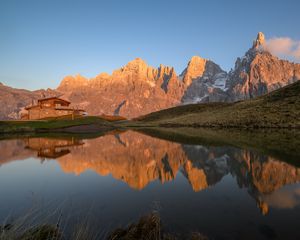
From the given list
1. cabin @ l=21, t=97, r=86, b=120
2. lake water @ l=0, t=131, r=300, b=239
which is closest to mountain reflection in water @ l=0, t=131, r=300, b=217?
lake water @ l=0, t=131, r=300, b=239

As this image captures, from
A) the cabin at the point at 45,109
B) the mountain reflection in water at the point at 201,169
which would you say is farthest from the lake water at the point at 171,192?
the cabin at the point at 45,109

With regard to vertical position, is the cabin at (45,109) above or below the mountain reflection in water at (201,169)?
above

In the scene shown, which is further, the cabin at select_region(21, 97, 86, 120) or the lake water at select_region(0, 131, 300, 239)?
the cabin at select_region(21, 97, 86, 120)

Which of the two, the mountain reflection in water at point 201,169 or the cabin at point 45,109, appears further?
the cabin at point 45,109

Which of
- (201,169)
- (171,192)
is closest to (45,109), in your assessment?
(201,169)

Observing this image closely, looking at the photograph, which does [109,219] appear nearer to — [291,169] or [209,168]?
[209,168]

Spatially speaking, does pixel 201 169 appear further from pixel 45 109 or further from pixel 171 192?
pixel 45 109

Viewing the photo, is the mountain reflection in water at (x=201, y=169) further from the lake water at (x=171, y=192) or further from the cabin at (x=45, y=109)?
the cabin at (x=45, y=109)

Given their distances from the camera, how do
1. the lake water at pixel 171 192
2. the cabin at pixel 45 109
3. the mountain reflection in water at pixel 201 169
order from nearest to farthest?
the lake water at pixel 171 192 → the mountain reflection in water at pixel 201 169 → the cabin at pixel 45 109

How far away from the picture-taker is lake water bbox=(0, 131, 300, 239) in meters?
8.77

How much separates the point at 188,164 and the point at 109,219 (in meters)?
11.2

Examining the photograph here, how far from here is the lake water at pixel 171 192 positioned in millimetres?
8766

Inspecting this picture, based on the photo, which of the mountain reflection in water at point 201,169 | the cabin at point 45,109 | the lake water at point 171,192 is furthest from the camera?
the cabin at point 45,109

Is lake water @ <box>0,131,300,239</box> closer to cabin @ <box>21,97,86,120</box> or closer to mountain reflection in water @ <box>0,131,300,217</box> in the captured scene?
mountain reflection in water @ <box>0,131,300,217</box>
